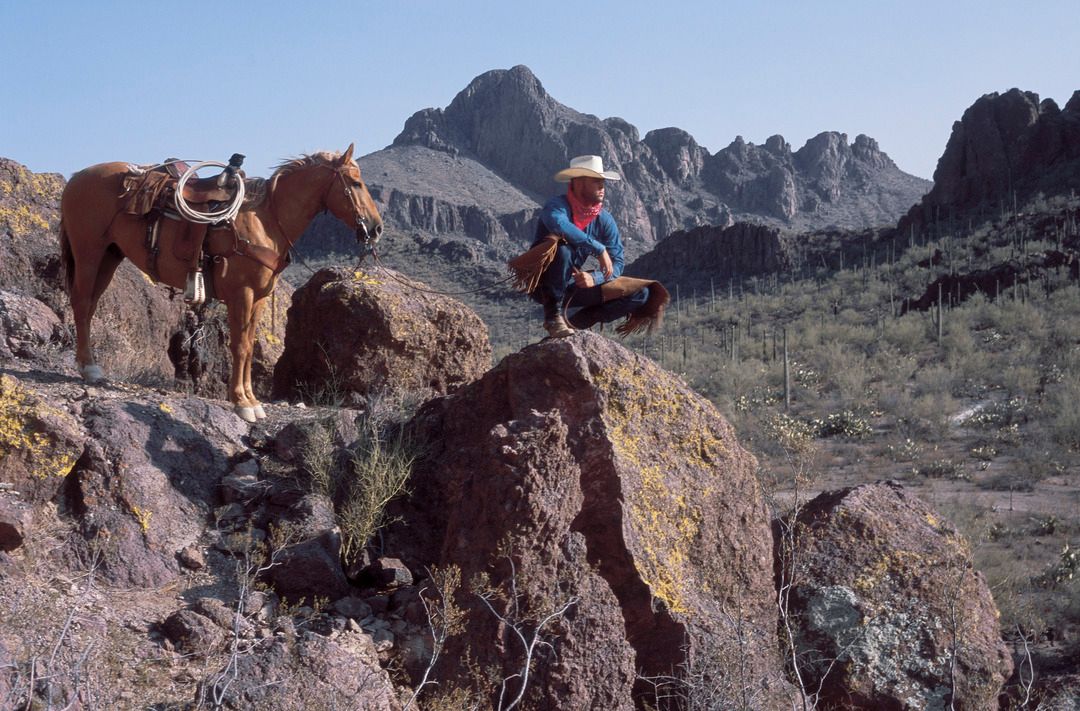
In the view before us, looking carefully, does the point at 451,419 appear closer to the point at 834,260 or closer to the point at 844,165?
the point at 834,260


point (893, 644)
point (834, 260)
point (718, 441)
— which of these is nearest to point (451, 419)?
point (718, 441)

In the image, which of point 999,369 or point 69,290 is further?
point 999,369

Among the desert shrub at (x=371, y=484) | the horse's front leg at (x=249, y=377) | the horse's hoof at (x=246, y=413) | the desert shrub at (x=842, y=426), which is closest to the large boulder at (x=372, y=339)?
the horse's front leg at (x=249, y=377)

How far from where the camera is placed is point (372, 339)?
7.32 metres

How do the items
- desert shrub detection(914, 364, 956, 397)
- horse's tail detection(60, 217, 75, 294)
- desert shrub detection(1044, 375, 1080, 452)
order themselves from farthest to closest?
desert shrub detection(914, 364, 956, 397)
desert shrub detection(1044, 375, 1080, 452)
horse's tail detection(60, 217, 75, 294)

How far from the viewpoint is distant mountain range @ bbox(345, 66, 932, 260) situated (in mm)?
100688

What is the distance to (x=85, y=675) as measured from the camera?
3703 millimetres

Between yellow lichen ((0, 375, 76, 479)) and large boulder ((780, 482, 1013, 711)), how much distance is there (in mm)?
3711

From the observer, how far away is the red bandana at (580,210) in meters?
6.24

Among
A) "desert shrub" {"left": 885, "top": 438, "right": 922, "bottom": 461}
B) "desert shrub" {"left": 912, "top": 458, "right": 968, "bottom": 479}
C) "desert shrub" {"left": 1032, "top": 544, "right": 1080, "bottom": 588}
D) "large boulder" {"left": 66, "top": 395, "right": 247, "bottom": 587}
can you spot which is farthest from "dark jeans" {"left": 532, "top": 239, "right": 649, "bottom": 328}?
"desert shrub" {"left": 885, "top": 438, "right": 922, "bottom": 461}

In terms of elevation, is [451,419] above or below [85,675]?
above

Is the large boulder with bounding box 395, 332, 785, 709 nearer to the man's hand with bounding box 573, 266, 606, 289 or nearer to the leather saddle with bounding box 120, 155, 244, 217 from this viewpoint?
the man's hand with bounding box 573, 266, 606, 289

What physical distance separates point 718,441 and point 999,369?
64.8ft

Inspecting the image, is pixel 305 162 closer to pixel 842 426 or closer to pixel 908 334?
pixel 842 426
